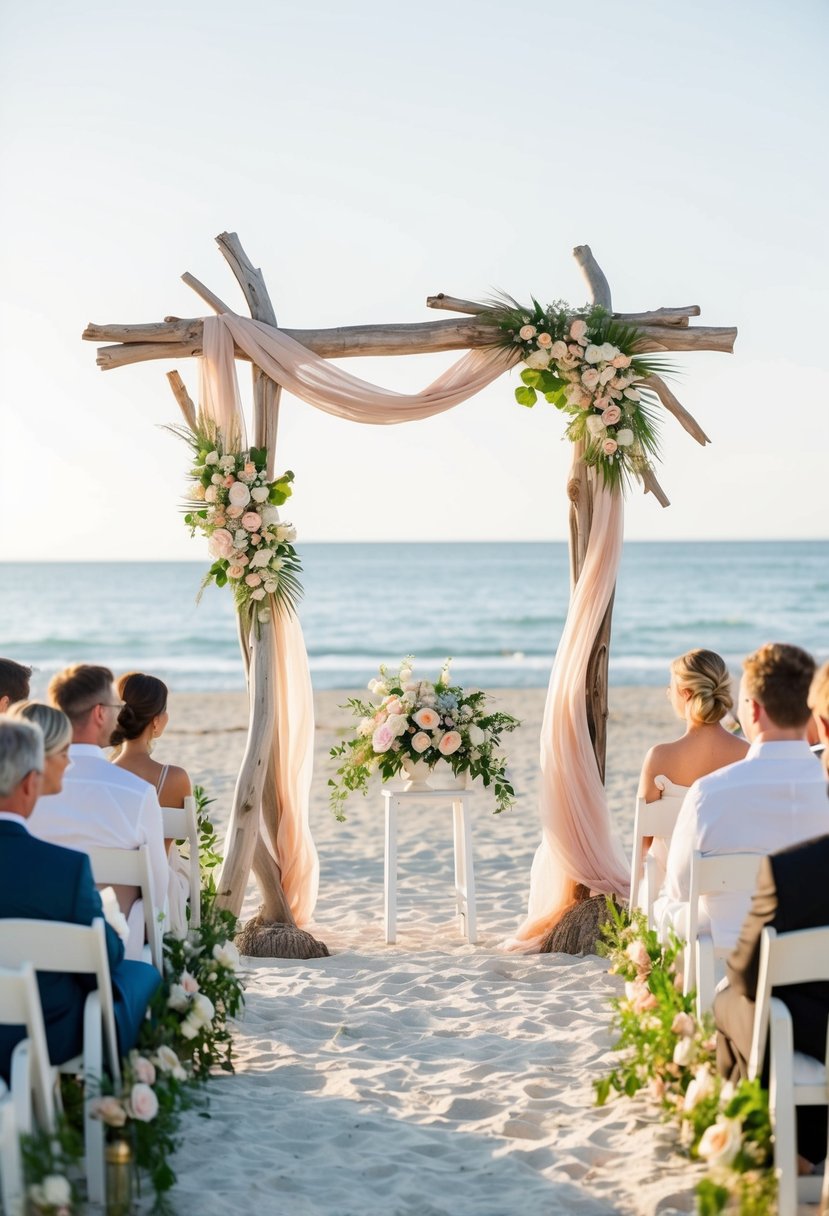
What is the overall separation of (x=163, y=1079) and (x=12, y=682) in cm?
191

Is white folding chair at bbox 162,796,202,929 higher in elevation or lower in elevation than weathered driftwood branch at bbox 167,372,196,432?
lower

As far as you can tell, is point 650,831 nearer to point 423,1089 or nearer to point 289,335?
point 423,1089

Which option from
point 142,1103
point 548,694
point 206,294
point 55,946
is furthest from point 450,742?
point 55,946

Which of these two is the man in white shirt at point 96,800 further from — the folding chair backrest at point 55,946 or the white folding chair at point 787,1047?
the white folding chair at point 787,1047

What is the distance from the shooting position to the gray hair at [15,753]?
2982 millimetres

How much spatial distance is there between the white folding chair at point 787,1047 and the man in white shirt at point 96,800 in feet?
6.36

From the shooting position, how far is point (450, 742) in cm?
638

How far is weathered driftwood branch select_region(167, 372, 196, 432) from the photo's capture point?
6590mm

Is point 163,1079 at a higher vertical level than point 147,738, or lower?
lower

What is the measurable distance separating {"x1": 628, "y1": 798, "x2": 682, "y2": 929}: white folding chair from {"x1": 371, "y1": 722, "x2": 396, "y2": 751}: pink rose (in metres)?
1.69

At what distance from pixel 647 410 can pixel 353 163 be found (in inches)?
220

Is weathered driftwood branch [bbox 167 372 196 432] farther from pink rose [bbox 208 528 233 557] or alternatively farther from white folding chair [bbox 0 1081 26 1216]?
white folding chair [bbox 0 1081 26 1216]

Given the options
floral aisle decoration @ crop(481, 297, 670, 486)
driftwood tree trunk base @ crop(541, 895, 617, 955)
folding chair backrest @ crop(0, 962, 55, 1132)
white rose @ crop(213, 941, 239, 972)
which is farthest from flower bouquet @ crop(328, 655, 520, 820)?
folding chair backrest @ crop(0, 962, 55, 1132)

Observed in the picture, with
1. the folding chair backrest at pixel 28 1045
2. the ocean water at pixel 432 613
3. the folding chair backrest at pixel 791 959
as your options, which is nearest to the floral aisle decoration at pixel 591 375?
the folding chair backrest at pixel 791 959
